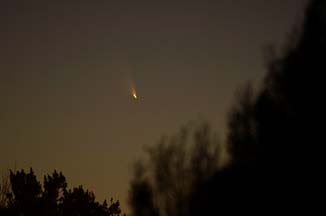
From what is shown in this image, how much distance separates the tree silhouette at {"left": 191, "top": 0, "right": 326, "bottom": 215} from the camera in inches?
510

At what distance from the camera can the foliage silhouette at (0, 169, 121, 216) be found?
129 feet

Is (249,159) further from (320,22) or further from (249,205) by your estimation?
(320,22)

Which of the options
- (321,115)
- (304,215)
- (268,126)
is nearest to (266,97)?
(268,126)

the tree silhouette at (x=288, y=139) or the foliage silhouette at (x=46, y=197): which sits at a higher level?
the foliage silhouette at (x=46, y=197)

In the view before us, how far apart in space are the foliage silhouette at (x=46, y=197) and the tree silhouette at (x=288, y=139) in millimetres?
25463

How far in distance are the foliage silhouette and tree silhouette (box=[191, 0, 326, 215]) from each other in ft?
83.5

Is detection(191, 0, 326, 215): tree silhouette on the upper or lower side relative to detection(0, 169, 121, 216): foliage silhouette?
lower

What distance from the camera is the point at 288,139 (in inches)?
531

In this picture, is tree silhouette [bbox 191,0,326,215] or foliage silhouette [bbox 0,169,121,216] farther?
foliage silhouette [bbox 0,169,121,216]

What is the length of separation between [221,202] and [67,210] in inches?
1022

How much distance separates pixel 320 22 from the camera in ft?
44.5

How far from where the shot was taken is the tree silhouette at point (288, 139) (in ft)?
42.5

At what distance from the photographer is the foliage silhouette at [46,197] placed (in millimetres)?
39219

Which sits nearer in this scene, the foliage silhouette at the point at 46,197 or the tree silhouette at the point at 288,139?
the tree silhouette at the point at 288,139
